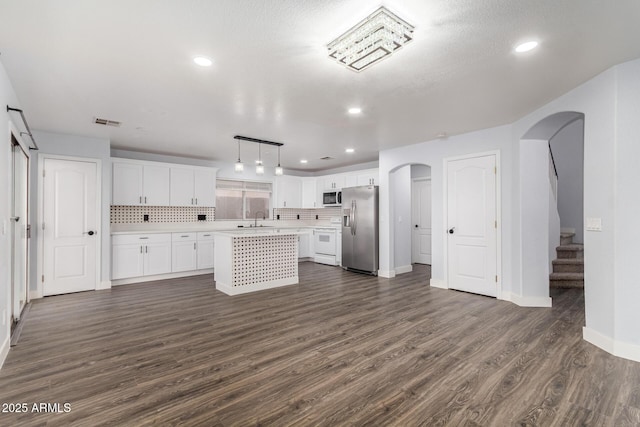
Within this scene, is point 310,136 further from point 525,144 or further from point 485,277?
point 485,277

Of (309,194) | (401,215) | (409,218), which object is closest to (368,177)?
(401,215)

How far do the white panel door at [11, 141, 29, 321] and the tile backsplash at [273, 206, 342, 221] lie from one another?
197 inches

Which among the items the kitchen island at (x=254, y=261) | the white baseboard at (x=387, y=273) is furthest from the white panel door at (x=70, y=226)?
the white baseboard at (x=387, y=273)

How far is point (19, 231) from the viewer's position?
3.79 metres

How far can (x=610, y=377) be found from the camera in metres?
2.39

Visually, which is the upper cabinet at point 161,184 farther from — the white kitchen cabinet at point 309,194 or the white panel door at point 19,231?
the white kitchen cabinet at point 309,194

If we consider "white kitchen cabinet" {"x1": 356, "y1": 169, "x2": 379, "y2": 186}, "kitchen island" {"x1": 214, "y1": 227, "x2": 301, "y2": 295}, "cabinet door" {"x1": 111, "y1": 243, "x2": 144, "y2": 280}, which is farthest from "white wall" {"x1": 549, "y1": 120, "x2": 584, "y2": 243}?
"cabinet door" {"x1": 111, "y1": 243, "x2": 144, "y2": 280}

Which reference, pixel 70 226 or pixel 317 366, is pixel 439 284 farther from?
pixel 70 226

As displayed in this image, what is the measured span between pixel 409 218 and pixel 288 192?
337 centimetres

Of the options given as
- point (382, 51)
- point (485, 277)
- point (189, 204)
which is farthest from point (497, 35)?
point (189, 204)

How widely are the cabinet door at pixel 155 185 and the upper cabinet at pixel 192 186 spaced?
0.39ft

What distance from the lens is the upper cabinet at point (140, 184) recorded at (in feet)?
19.0

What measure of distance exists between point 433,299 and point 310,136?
10.4 feet

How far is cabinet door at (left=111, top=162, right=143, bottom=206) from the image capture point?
5.76m
